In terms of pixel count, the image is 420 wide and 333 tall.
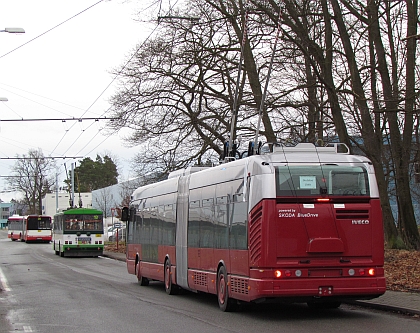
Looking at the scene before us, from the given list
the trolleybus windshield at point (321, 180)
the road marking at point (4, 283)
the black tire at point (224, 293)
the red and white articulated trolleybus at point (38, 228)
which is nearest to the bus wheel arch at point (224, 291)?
the black tire at point (224, 293)

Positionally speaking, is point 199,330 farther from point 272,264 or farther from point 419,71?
point 419,71

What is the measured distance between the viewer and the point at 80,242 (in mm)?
42938

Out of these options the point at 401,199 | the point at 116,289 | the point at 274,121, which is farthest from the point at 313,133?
the point at 116,289

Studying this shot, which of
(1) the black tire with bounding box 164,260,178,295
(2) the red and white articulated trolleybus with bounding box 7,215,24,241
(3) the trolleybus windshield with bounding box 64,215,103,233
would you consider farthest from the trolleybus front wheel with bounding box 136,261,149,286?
(2) the red and white articulated trolleybus with bounding box 7,215,24,241

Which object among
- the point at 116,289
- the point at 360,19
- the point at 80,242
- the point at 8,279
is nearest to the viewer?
the point at 116,289

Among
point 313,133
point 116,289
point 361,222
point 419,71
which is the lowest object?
point 116,289

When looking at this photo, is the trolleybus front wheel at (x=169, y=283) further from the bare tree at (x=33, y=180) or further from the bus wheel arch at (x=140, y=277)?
the bare tree at (x=33, y=180)

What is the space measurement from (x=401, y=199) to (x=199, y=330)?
17.5m

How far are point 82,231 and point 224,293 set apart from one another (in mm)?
29615

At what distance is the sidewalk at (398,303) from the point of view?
1308cm

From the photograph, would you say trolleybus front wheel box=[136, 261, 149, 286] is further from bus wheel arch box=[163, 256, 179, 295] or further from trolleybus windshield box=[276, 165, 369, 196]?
trolleybus windshield box=[276, 165, 369, 196]

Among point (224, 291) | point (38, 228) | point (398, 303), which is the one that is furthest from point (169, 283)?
point (38, 228)

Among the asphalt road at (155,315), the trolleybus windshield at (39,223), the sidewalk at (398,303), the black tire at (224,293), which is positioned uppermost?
the trolleybus windshield at (39,223)

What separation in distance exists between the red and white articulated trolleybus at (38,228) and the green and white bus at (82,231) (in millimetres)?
29221
